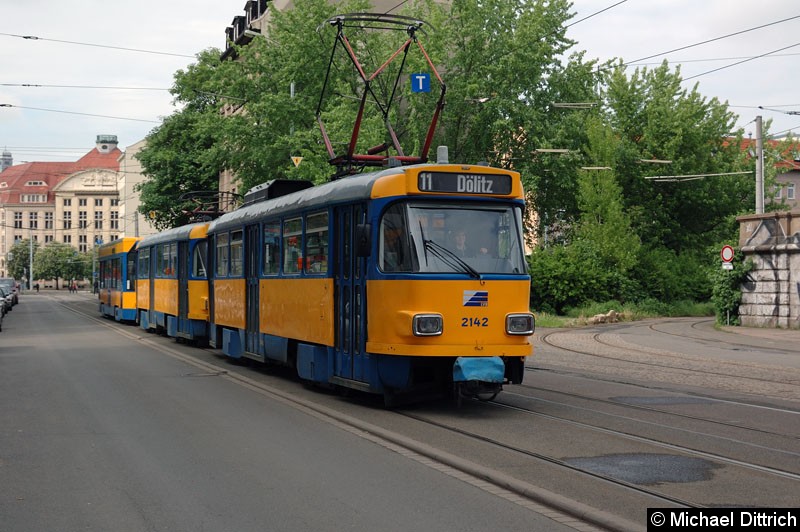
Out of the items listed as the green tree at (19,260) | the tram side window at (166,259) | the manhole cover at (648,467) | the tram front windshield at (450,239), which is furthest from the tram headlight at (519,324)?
the green tree at (19,260)

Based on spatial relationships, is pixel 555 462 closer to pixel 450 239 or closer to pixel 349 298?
pixel 450 239

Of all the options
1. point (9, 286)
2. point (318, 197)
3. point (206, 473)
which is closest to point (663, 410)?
point (318, 197)

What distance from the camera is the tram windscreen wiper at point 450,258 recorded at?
12000mm

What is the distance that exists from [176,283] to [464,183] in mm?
15894

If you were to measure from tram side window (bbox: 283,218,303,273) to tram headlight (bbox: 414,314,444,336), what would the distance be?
13.1ft

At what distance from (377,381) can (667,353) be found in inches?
490

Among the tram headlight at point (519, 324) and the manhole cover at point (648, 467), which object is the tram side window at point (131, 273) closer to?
the tram headlight at point (519, 324)

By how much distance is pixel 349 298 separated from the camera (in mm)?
13133

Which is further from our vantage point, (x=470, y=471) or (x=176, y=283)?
(x=176, y=283)

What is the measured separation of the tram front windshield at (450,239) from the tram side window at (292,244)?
10.5 ft

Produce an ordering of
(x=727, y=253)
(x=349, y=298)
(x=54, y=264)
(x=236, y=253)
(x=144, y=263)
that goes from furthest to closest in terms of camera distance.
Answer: (x=54, y=264), (x=144, y=263), (x=727, y=253), (x=236, y=253), (x=349, y=298)

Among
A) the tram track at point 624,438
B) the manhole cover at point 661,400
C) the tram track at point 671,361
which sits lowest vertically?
the tram track at point 671,361

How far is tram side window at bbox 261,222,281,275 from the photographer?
16.5 metres

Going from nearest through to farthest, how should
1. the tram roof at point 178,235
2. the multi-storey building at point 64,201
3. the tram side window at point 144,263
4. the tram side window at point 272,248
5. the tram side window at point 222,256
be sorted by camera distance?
1. the tram side window at point 272,248
2. the tram side window at point 222,256
3. the tram roof at point 178,235
4. the tram side window at point 144,263
5. the multi-storey building at point 64,201
